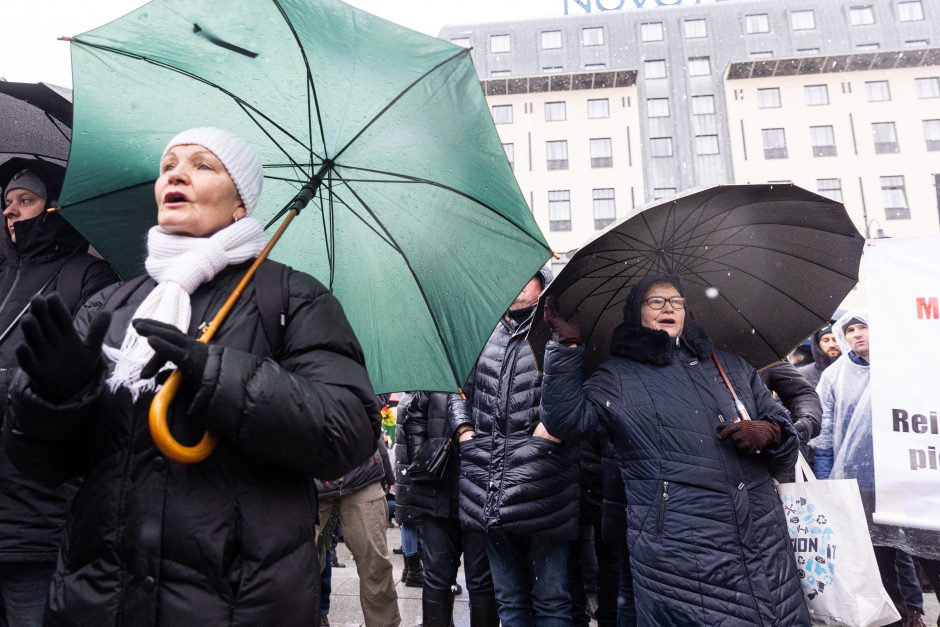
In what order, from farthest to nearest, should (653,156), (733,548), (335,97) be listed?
(653,156)
(733,548)
(335,97)

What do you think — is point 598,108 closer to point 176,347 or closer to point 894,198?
point 894,198

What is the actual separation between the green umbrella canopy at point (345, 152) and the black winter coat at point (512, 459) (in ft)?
4.32

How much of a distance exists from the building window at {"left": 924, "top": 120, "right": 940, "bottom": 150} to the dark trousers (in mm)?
37520

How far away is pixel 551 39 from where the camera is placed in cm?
3894

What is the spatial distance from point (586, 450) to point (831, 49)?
136 ft

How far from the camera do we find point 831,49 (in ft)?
122

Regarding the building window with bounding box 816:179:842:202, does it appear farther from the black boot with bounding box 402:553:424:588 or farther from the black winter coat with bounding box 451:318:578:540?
the black winter coat with bounding box 451:318:578:540

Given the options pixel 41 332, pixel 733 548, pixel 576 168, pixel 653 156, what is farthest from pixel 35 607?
pixel 653 156

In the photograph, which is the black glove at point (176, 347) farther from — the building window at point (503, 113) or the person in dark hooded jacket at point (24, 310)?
the building window at point (503, 113)

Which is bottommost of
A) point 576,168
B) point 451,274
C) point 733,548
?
point 733,548

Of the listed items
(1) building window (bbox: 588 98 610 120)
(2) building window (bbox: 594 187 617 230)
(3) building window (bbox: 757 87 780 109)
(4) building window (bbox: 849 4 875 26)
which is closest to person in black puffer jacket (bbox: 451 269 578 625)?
(2) building window (bbox: 594 187 617 230)

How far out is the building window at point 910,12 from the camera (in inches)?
1458

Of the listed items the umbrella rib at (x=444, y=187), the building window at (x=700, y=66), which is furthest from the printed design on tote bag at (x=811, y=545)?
the building window at (x=700, y=66)

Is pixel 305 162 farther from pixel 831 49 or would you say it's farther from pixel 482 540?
pixel 831 49
